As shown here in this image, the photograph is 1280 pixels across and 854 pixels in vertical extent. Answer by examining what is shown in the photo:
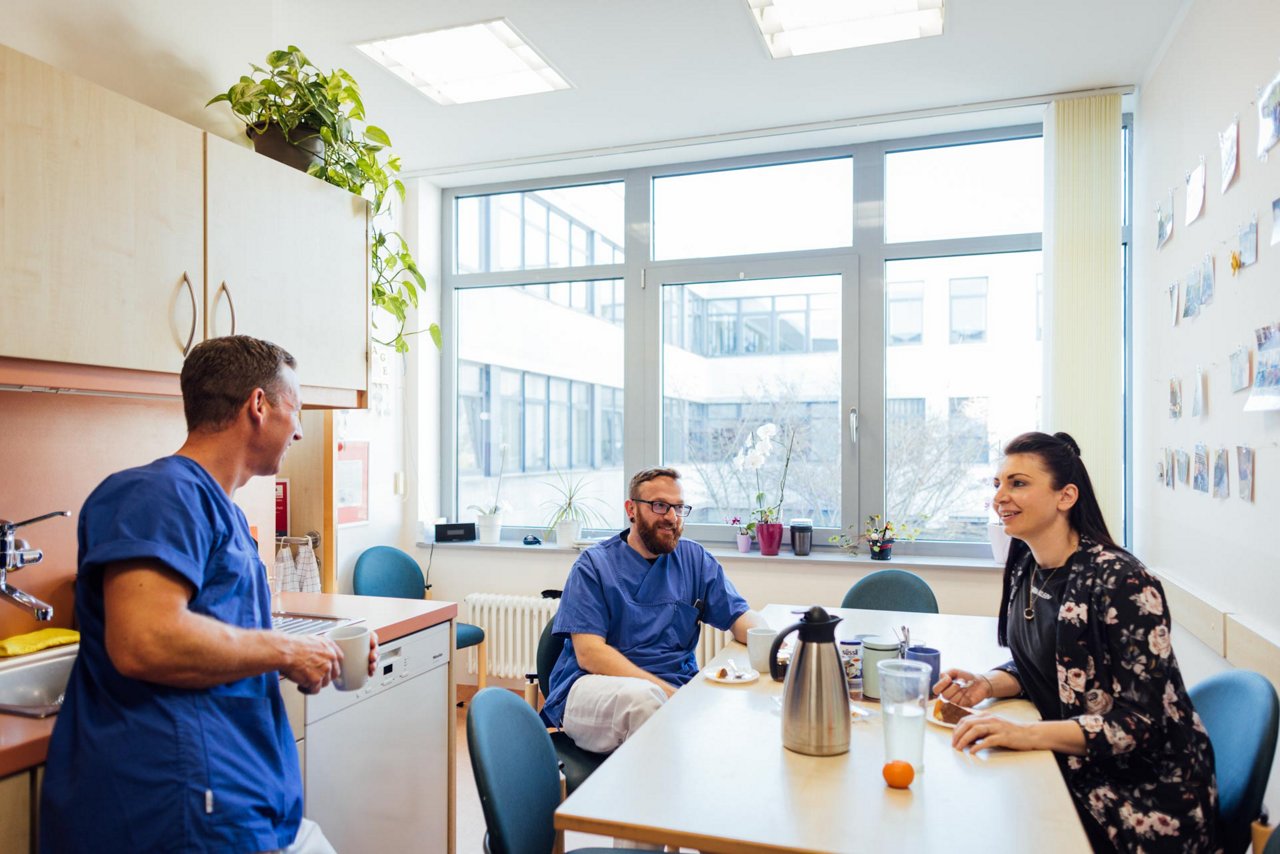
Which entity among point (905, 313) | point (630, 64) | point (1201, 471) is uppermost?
point (630, 64)

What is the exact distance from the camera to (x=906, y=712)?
1562mm

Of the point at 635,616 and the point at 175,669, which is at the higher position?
the point at 175,669

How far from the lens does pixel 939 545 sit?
4141 millimetres

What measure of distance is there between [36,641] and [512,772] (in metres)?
1.20

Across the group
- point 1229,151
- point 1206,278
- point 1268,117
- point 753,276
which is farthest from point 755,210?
point 1268,117

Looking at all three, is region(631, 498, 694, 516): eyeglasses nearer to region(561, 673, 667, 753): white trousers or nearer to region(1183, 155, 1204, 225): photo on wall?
region(561, 673, 667, 753): white trousers

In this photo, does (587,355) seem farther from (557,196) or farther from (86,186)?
(86,186)

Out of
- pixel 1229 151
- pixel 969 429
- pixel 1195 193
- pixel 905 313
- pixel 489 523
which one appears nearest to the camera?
pixel 1229 151

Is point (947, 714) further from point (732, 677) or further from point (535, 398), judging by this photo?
point (535, 398)

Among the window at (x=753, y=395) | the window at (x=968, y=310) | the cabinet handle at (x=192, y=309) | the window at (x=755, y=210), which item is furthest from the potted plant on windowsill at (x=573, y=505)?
the cabinet handle at (x=192, y=309)

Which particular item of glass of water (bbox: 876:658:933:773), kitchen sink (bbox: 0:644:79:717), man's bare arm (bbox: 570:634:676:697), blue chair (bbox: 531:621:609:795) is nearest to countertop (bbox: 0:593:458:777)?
kitchen sink (bbox: 0:644:79:717)

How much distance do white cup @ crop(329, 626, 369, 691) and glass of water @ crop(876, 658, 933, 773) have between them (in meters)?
0.97

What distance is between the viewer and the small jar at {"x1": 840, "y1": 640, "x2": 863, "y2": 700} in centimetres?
207

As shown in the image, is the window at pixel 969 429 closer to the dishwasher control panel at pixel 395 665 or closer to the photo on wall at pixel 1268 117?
the photo on wall at pixel 1268 117
